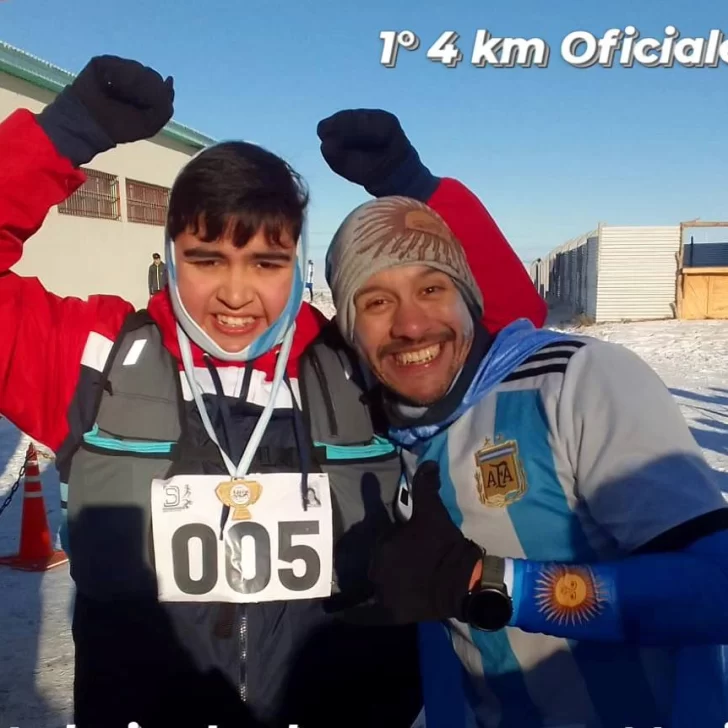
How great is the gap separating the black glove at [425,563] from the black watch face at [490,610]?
0.03 meters

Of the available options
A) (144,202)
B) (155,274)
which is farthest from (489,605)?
(144,202)

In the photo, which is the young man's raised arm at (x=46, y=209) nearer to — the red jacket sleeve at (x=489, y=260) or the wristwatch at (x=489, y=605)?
the red jacket sleeve at (x=489, y=260)

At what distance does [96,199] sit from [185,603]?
15.4 meters

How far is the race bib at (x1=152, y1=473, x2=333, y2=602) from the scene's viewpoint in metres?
1.75

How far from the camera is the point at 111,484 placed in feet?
5.64

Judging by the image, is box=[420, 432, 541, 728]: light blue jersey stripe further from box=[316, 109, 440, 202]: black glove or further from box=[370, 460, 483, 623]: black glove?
box=[316, 109, 440, 202]: black glove

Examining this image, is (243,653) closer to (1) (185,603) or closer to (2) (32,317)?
(1) (185,603)

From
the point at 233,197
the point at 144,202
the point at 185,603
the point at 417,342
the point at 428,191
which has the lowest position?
the point at 185,603

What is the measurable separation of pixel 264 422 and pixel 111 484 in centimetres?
39

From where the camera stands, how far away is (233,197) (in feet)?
5.87

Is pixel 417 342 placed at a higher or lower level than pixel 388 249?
lower

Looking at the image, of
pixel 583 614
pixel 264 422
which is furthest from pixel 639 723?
pixel 264 422

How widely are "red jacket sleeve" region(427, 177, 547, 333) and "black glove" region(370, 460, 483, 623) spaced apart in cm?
72

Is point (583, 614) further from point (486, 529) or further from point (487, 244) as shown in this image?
point (487, 244)
